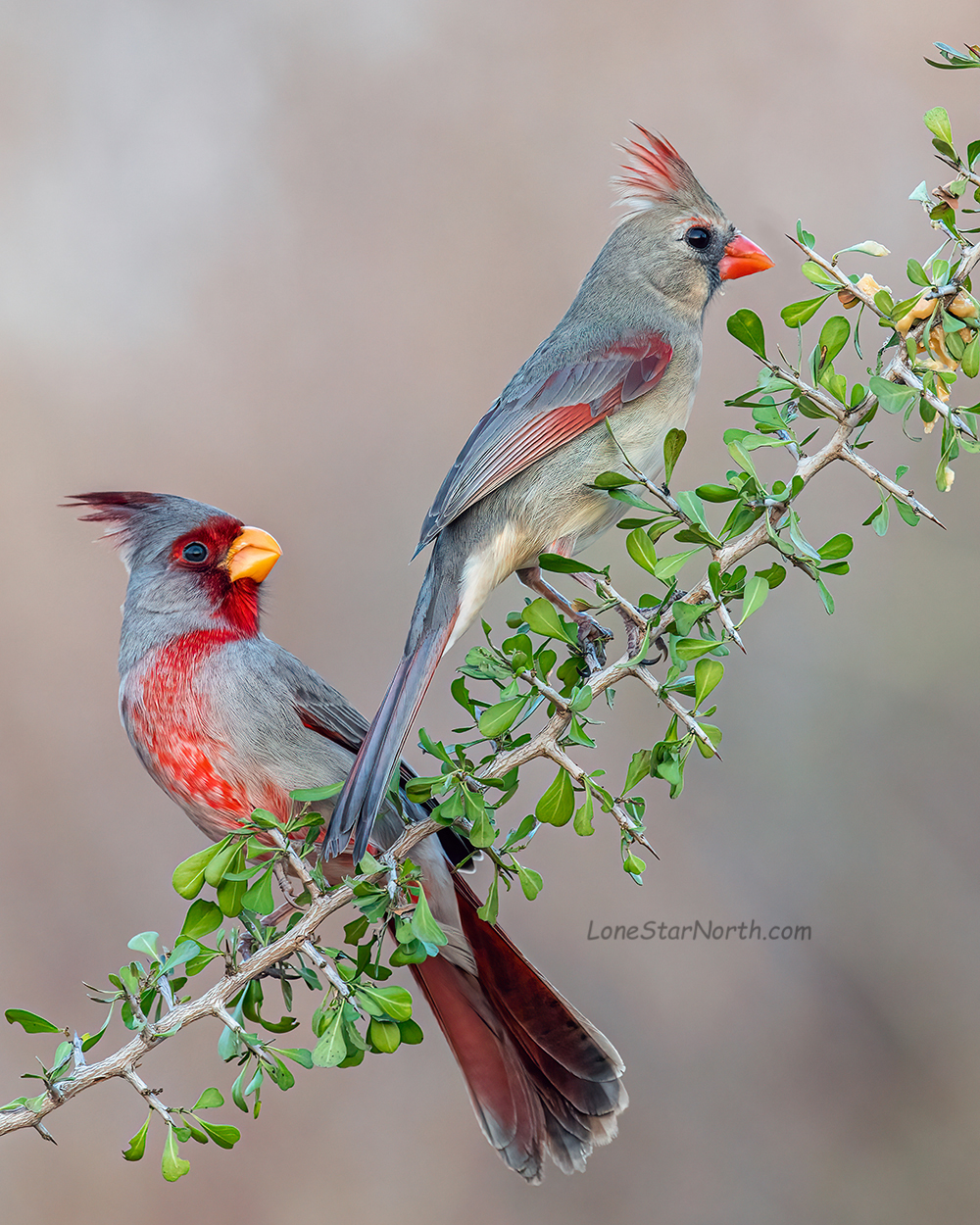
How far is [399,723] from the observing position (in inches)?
48.8

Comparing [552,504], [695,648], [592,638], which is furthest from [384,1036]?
[552,504]

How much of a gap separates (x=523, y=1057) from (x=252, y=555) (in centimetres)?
76

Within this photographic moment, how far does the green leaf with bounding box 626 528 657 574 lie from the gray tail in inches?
11.4

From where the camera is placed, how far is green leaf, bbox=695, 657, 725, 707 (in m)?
1.18

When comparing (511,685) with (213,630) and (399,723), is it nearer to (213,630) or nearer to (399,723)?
(399,723)

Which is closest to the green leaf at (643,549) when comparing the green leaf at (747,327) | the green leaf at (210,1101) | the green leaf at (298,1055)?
the green leaf at (747,327)

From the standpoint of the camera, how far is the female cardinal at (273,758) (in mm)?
1439

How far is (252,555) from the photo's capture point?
149 cm

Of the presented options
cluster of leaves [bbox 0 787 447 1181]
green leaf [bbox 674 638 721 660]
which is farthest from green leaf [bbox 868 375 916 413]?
cluster of leaves [bbox 0 787 447 1181]

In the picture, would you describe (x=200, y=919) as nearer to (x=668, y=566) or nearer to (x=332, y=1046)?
(x=332, y=1046)

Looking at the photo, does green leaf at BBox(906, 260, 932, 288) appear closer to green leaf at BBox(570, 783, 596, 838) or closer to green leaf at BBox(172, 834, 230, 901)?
green leaf at BBox(570, 783, 596, 838)

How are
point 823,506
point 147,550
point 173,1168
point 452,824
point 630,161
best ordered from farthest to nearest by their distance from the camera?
1. point 823,506
2. point 630,161
3. point 147,550
4. point 452,824
5. point 173,1168

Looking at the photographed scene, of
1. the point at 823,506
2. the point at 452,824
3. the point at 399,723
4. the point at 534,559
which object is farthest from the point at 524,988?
the point at 823,506

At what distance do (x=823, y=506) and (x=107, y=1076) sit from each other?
7.41ft
